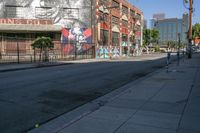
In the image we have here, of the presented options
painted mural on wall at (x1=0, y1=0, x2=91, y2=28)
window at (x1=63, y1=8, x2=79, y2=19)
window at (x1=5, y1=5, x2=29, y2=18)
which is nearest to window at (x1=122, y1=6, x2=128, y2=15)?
painted mural on wall at (x1=0, y1=0, x2=91, y2=28)

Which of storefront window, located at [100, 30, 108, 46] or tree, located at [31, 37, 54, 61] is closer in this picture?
tree, located at [31, 37, 54, 61]

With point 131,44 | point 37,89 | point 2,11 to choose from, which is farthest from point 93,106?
point 131,44

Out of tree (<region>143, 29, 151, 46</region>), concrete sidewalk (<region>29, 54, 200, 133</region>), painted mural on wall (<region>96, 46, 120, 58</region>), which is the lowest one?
concrete sidewalk (<region>29, 54, 200, 133</region>)

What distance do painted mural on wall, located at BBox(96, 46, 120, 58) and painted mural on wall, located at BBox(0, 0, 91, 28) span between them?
4.95 metres

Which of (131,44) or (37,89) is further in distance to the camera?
(131,44)

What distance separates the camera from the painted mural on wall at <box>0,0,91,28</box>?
4909 cm

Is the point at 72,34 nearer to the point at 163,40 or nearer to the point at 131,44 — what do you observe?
the point at 131,44

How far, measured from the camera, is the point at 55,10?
49.9 m

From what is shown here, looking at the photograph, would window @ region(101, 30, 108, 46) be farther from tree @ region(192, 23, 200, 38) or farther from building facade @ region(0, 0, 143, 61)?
tree @ region(192, 23, 200, 38)

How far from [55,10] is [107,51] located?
40.4 ft

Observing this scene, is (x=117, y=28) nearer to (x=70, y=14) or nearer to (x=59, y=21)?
(x=70, y=14)

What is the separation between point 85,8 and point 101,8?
4.04m

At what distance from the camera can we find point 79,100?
9.41m

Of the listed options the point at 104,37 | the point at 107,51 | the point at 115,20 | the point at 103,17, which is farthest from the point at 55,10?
→ the point at 115,20
